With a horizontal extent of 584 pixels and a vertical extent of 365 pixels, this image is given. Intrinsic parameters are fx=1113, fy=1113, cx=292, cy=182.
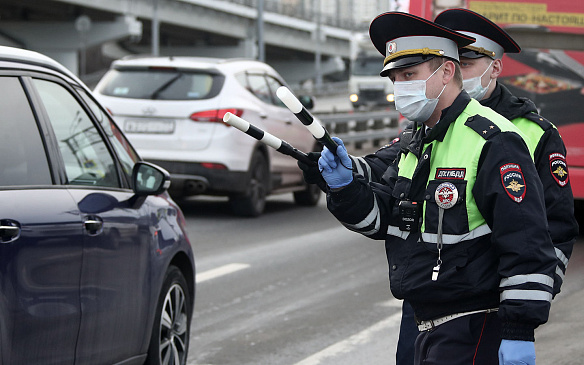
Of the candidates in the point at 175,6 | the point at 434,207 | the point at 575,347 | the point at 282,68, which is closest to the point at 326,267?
the point at 575,347

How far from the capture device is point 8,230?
12.6ft

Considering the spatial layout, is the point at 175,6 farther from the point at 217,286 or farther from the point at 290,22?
the point at 217,286

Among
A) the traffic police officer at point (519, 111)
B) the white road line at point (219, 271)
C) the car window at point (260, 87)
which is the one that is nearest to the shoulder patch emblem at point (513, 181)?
the traffic police officer at point (519, 111)

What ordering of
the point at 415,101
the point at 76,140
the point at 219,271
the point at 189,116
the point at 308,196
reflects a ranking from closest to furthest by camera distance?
the point at 415,101 < the point at 76,140 < the point at 219,271 < the point at 189,116 < the point at 308,196

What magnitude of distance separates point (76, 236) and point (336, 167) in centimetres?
129

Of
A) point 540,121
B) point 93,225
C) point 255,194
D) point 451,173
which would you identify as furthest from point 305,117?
point 255,194

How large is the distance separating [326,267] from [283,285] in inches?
38.8

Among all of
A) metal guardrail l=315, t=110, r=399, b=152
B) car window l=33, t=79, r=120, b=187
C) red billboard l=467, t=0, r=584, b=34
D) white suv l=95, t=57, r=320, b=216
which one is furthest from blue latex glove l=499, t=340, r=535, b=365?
metal guardrail l=315, t=110, r=399, b=152

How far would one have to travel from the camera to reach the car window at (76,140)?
4.59 meters

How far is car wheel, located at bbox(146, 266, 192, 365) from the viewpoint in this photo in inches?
205

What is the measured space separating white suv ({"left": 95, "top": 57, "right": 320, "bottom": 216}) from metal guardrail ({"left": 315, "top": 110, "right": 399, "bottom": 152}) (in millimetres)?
10165

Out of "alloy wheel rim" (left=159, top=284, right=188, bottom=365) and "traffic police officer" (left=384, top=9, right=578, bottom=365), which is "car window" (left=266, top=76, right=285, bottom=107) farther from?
"traffic police officer" (left=384, top=9, right=578, bottom=365)

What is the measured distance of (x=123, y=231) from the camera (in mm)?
4809

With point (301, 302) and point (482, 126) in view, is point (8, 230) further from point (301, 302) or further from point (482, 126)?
point (301, 302)
